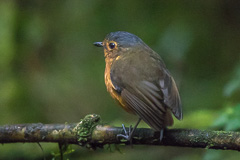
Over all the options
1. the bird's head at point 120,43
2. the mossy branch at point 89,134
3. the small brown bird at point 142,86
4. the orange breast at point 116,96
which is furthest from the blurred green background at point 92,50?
the mossy branch at point 89,134

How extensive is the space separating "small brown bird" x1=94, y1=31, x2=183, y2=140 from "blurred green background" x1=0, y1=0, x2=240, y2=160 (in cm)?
173

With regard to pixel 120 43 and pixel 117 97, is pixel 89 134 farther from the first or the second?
pixel 120 43

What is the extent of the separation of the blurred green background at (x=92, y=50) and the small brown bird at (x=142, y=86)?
1.73 metres

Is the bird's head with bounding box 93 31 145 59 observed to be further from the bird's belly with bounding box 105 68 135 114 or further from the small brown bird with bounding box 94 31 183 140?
the bird's belly with bounding box 105 68 135 114

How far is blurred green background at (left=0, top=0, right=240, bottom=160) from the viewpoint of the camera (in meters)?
6.22

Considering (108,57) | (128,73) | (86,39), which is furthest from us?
(86,39)

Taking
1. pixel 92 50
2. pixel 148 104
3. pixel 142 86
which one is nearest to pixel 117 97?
pixel 142 86

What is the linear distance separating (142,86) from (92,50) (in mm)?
3326

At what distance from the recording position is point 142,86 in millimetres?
3848

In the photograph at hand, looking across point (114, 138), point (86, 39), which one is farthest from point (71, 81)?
point (114, 138)

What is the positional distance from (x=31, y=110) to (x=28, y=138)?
115 inches

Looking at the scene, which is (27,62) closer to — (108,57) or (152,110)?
(108,57)

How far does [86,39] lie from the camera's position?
23.0ft

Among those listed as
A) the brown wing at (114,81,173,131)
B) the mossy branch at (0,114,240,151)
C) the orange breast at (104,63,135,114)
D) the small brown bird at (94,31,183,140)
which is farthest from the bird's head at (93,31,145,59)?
the mossy branch at (0,114,240,151)
